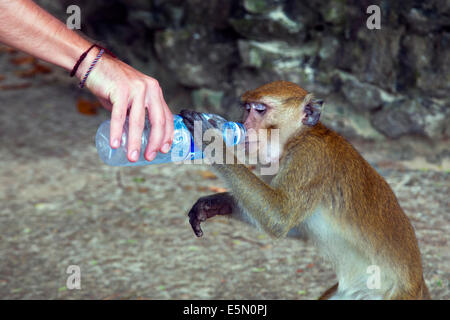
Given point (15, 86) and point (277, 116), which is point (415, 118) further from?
point (15, 86)

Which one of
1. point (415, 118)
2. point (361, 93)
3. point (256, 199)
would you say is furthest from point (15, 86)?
point (256, 199)

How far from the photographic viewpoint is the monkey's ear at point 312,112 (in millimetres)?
2668

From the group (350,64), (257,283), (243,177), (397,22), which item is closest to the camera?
(243,177)

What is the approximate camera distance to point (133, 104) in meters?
1.99

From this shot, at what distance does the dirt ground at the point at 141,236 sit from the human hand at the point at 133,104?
162 cm

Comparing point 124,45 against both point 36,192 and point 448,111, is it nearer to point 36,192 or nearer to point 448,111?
point 36,192

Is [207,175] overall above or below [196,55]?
below

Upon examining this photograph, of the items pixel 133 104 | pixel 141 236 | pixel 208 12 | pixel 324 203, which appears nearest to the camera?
pixel 133 104

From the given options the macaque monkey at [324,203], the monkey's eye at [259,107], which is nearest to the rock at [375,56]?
the macaque monkey at [324,203]

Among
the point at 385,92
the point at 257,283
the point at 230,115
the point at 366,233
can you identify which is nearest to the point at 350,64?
the point at 385,92

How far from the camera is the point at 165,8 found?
5.44 m

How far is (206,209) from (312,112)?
0.62 meters

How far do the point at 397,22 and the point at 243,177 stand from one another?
99.2 inches

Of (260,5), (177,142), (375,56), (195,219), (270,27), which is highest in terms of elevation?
(260,5)
